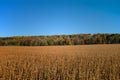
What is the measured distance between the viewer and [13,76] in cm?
838

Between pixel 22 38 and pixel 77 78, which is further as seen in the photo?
pixel 22 38

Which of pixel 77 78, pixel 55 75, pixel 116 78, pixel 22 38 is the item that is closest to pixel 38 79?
pixel 55 75

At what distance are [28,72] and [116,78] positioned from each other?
3270mm

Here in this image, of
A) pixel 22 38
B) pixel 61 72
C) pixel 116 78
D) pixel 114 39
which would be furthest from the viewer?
pixel 22 38

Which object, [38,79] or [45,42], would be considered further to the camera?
[45,42]

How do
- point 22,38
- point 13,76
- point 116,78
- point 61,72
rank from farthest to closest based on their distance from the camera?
1. point 22,38
2. point 61,72
3. point 13,76
4. point 116,78

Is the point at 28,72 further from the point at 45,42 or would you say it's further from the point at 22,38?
the point at 22,38

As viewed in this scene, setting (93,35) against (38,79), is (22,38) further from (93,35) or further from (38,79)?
(38,79)

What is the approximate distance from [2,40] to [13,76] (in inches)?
1603

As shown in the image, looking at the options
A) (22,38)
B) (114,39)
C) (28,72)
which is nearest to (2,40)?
(22,38)

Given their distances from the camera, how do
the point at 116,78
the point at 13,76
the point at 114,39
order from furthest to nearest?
the point at 114,39 < the point at 13,76 < the point at 116,78

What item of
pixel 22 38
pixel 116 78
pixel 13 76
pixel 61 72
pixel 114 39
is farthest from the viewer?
pixel 22 38

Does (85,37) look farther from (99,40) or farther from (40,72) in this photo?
(40,72)

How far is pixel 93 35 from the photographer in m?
43.7
